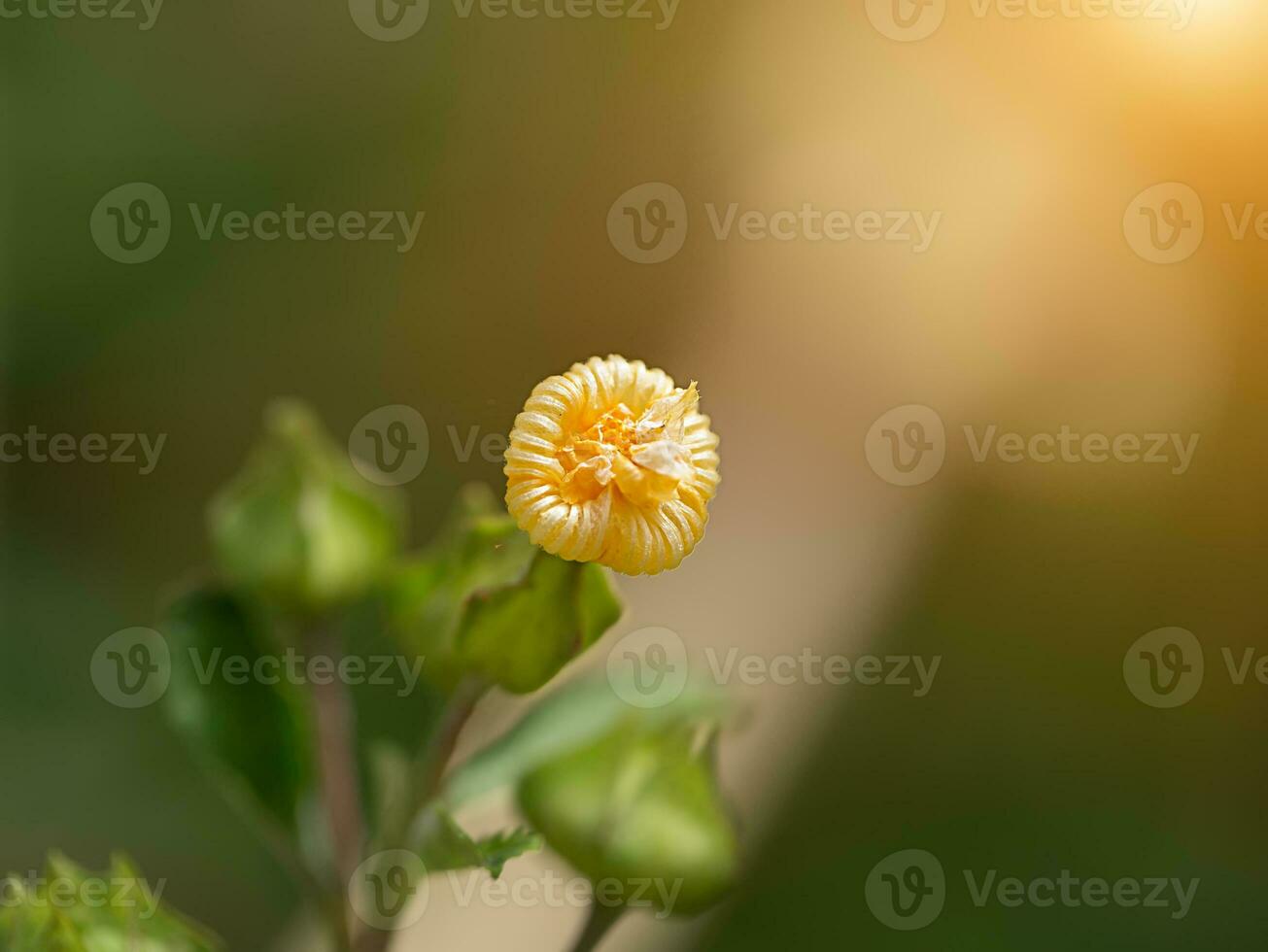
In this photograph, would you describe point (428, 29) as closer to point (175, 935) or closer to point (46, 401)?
point (46, 401)

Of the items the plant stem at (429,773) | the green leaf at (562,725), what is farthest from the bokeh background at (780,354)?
the plant stem at (429,773)

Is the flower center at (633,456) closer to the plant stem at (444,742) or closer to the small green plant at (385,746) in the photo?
the small green plant at (385,746)

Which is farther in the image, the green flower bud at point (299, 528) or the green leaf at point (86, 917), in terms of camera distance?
the green flower bud at point (299, 528)

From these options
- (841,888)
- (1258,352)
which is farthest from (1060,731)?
(1258,352)

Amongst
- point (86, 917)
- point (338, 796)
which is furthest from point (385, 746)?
point (86, 917)

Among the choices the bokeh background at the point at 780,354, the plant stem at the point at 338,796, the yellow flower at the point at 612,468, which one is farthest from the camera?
the bokeh background at the point at 780,354

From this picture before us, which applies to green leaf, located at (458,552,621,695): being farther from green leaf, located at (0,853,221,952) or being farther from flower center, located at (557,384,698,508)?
green leaf, located at (0,853,221,952)

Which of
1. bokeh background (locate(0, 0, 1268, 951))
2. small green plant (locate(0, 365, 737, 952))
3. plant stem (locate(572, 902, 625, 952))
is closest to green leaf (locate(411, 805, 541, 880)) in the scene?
small green plant (locate(0, 365, 737, 952))
